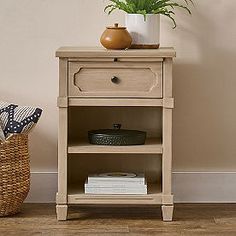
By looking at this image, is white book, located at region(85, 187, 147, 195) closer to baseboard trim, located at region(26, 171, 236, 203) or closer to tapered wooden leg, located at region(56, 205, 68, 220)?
tapered wooden leg, located at region(56, 205, 68, 220)

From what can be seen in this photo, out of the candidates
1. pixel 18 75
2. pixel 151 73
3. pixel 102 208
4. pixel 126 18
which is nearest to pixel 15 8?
pixel 18 75

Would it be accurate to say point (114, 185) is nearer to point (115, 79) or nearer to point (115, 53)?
point (115, 79)

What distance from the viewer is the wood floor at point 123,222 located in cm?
323

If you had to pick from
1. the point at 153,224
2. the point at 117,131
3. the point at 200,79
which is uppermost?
the point at 200,79

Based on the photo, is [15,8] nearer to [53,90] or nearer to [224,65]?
[53,90]

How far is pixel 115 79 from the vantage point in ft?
11.0

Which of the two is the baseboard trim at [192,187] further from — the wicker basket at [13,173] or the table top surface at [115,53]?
the table top surface at [115,53]

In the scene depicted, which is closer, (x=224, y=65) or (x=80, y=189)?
(x=80, y=189)

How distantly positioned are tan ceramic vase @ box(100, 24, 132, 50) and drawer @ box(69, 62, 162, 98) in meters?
0.08

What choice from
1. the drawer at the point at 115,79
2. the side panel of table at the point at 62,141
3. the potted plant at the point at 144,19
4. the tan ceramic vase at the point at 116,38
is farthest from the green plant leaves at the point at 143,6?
the side panel of table at the point at 62,141

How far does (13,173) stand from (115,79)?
613 millimetres

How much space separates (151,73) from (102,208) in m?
0.73

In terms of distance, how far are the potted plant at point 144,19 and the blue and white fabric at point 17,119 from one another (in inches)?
21.8

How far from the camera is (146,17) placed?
3.46 meters
